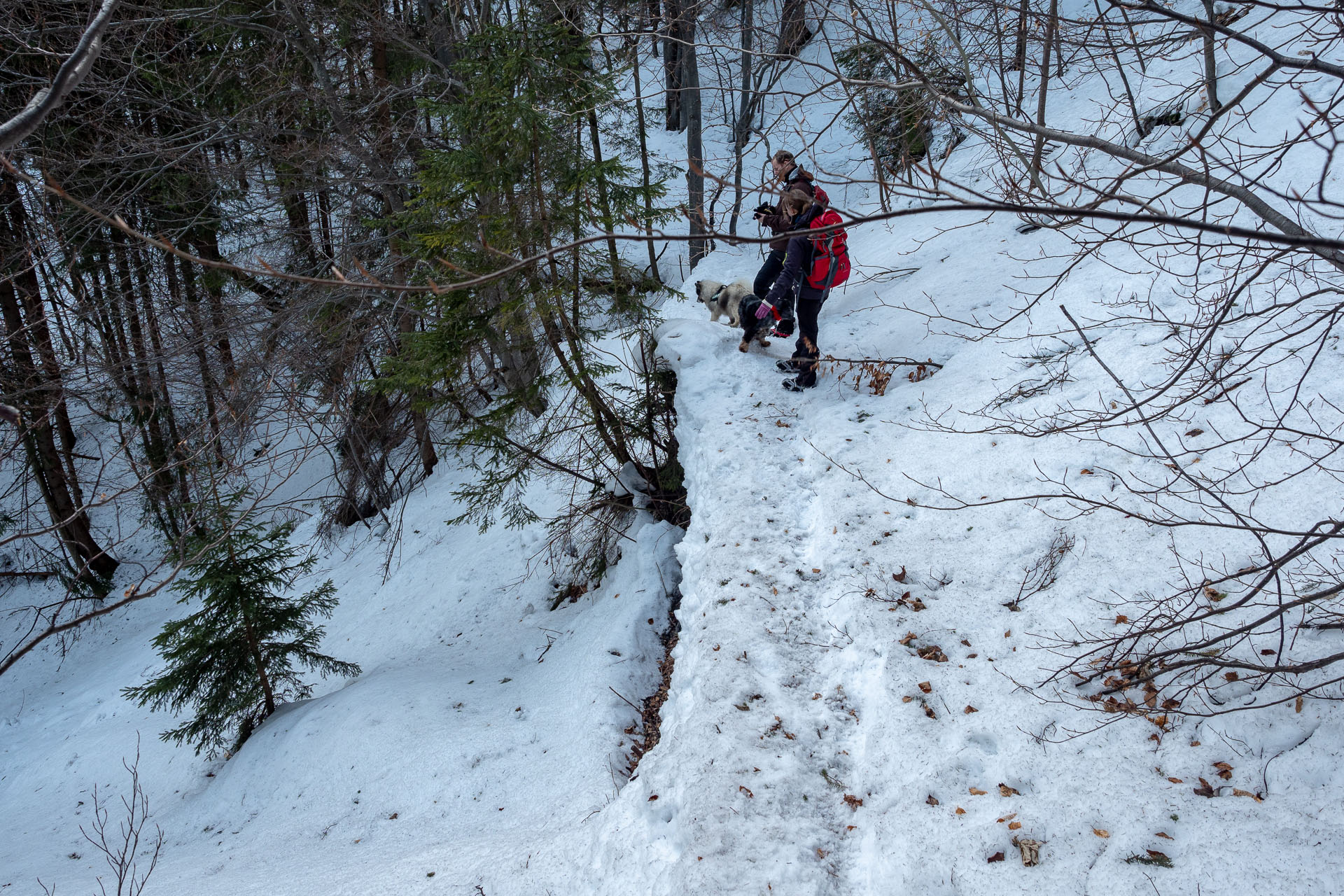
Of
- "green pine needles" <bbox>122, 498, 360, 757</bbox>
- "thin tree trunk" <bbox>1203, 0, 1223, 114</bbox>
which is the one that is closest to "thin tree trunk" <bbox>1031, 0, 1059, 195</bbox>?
"thin tree trunk" <bbox>1203, 0, 1223, 114</bbox>

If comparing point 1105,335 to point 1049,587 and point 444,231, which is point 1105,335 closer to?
point 1049,587

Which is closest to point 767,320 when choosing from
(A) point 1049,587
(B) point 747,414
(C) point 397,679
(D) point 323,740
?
(B) point 747,414

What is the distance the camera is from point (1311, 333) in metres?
4.83

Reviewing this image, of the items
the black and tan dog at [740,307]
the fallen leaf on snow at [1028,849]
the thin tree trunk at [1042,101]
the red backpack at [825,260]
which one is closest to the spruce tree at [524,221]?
the black and tan dog at [740,307]

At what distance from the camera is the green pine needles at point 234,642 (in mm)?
6480

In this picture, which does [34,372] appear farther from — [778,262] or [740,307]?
[778,262]

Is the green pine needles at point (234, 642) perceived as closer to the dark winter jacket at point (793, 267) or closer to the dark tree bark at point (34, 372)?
the dark tree bark at point (34, 372)

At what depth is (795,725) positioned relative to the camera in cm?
370

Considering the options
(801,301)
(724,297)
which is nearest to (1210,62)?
(801,301)

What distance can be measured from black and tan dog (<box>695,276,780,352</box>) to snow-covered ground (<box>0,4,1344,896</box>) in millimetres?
222

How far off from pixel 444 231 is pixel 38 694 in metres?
11.3

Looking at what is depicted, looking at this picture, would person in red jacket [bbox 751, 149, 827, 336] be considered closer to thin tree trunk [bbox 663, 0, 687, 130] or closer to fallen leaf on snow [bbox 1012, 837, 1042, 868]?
thin tree trunk [bbox 663, 0, 687, 130]

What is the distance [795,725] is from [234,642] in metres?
5.73

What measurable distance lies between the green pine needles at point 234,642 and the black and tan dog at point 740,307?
4.83 metres
